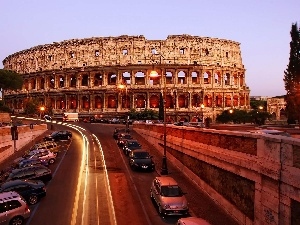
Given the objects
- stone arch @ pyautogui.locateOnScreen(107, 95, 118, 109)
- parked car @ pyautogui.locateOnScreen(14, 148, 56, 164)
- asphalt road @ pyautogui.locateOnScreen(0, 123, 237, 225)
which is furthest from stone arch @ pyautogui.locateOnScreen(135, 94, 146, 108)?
parked car @ pyautogui.locateOnScreen(14, 148, 56, 164)

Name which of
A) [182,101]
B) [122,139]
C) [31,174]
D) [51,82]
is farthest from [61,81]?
[31,174]

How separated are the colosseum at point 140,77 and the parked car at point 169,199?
202 ft

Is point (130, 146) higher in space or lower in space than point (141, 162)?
higher

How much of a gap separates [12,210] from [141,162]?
13.5 metres

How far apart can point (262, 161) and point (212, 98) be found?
7337cm

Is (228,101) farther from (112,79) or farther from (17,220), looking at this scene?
(17,220)

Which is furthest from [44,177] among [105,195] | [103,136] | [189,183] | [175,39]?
[175,39]

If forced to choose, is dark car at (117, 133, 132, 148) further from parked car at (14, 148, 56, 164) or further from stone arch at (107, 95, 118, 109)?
stone arch at (107, 95, 118, 109)

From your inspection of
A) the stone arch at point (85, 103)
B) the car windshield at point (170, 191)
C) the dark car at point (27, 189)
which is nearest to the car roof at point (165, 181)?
the car windshield at point (170, 191)

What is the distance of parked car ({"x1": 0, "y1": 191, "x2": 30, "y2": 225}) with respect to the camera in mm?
17859

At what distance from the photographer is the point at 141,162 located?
98.8 ft

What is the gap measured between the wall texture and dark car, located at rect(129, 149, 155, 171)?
136 inches

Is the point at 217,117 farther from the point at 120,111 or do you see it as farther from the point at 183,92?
the point at 120,111

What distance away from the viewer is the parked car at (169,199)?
19.5m
